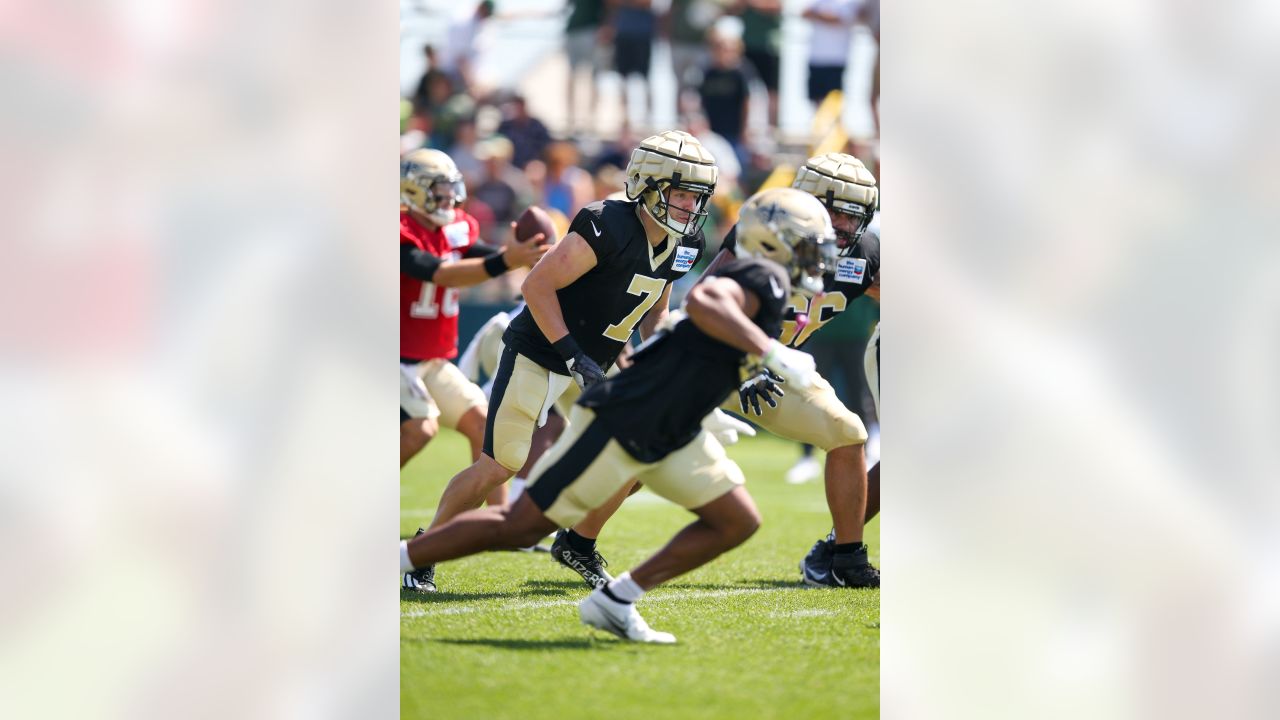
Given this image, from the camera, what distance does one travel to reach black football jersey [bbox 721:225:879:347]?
5.51 metres

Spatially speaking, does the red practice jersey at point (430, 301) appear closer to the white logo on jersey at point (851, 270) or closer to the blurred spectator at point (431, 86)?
the white logo on jersey at point (851, 270)

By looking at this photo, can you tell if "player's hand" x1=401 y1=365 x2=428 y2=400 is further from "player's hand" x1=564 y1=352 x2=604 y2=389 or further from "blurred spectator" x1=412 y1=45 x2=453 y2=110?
"blurred spectator" x1=412 y1=45 x2=453 y2=110

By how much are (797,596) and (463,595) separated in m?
1.29

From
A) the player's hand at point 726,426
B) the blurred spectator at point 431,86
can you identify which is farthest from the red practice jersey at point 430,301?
the blurred spectator at point 431,86

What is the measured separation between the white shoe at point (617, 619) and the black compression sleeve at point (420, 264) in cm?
217

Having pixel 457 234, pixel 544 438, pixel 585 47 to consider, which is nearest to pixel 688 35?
pixel 585 47

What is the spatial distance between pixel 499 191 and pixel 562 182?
63cm

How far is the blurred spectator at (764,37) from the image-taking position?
13453mm

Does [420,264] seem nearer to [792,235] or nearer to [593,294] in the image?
[593,294]
